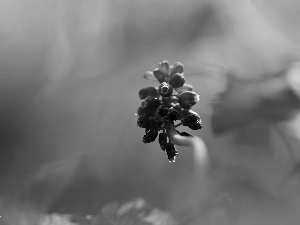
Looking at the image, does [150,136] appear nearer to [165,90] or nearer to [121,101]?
[165,90]

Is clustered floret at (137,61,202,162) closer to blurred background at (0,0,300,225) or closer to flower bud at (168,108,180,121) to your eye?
flower bud at (168,108,180,121)

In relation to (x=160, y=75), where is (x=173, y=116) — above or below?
below

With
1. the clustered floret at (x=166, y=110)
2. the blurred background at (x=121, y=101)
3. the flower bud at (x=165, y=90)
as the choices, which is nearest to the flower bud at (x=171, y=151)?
the clustered floret at (x=166, y=110)

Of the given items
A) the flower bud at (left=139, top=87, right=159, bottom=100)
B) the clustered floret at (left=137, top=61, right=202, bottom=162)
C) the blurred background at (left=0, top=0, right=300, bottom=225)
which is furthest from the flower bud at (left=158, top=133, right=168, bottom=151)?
the blurred background at (left=0, top=0, right=300, bottom=225)

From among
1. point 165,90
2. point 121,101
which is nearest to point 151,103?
point 165,90

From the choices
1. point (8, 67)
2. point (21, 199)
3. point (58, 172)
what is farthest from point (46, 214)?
point (8, 67)

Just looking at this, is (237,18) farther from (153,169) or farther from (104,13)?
(153,169)

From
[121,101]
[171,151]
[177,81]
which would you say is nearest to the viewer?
[171,151]
